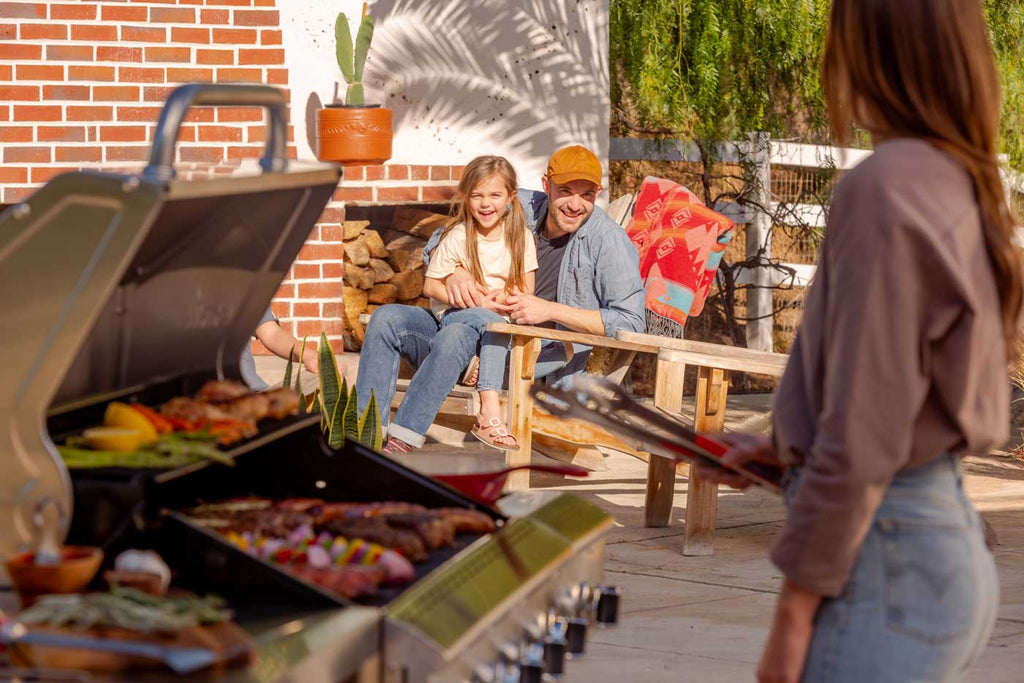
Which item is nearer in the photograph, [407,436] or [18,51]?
[407,436]

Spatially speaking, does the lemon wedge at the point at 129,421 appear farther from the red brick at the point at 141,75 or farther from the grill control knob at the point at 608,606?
the red brick at the point at 141,75

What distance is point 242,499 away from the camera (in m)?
2.31

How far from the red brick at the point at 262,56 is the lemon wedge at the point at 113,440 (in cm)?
478

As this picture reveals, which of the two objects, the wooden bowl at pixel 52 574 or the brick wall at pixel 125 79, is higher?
the brick wall at pixel 125 79

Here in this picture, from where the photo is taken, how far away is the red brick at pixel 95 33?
6.30 meters

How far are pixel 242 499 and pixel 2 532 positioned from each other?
0.52 metres

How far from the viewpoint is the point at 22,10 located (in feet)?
20.5

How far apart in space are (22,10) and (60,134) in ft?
1.79

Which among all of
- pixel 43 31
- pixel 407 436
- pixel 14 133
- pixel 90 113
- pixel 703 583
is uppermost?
pixel 43 31

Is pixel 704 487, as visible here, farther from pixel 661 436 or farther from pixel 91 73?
pixel 91 73

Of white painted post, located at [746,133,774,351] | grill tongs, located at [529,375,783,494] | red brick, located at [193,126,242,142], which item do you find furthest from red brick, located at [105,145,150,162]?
grill tongs, located at [529,375,783,494]

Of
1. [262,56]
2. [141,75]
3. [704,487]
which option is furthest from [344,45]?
[704,487]

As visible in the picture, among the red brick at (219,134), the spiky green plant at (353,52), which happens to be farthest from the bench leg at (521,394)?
the red brick at (219,134)

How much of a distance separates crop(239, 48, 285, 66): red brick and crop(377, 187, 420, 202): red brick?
0.78 m
